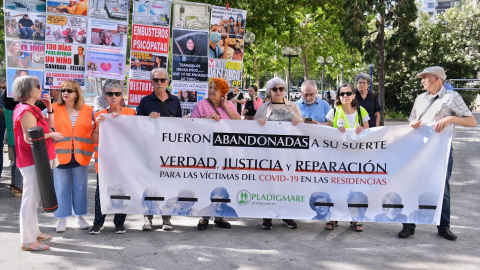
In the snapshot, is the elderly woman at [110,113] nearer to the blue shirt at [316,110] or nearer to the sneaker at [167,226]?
the sneaker at [167,226]

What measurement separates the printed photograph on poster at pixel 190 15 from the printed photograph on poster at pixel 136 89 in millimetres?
1155

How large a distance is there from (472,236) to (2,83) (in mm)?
8245

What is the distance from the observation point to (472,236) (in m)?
6.57

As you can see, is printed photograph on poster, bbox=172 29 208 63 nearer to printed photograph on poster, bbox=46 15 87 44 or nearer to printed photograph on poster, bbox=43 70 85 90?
printed photograph on poster, bbox=46 15 87 44

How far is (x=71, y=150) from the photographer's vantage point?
634cm

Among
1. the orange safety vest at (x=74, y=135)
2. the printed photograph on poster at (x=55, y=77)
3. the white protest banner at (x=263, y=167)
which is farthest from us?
the printed photograph on poster at (x=55, y=77)

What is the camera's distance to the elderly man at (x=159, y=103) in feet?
21.7

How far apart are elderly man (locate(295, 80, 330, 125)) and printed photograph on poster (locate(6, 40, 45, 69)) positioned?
3.94 meters

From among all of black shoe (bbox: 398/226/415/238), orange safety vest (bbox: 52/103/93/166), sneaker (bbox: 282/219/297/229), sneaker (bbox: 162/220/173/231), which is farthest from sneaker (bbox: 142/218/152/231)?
black shoe (bbox: 398/226/415/238)

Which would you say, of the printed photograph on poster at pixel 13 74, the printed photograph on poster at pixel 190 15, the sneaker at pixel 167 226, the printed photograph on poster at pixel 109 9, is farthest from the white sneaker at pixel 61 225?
the printed photograph on poster at pixel 190 15

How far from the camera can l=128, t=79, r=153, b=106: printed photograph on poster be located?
8.85 meters

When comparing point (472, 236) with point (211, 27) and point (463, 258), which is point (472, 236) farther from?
point (211, 27)

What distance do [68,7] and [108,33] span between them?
2.24ft

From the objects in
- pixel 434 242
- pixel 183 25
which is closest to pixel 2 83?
pixel 183 25
